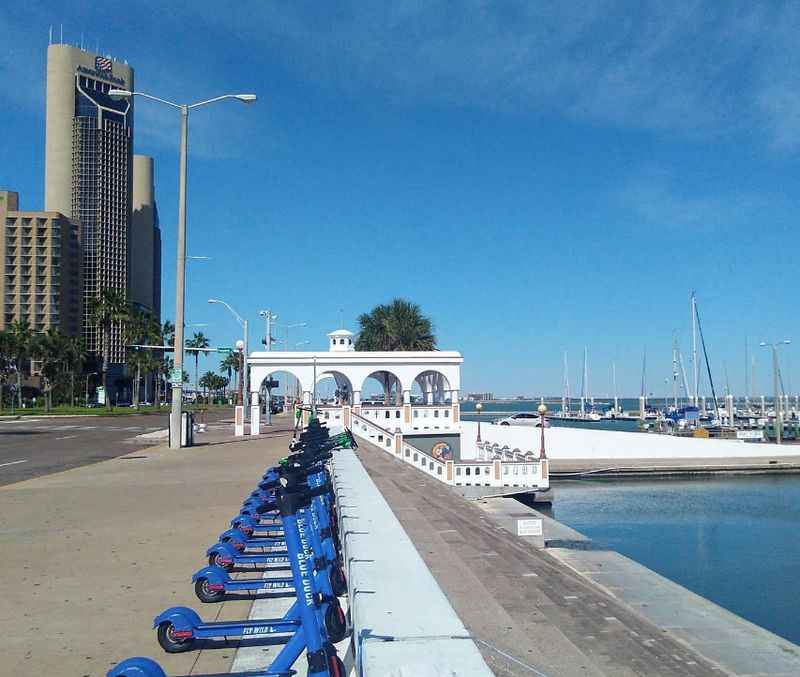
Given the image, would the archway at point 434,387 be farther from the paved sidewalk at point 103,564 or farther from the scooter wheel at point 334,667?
the scooter wheel at point 334,667

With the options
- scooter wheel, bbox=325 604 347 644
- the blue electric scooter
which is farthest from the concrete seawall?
the blue electric scooter

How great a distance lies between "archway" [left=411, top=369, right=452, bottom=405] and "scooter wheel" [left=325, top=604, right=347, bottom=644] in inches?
1236

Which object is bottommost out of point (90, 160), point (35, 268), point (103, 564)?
point (103, 564)

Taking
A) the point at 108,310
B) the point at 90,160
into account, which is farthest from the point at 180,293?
the point at 90,160

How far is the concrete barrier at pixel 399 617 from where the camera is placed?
7.88 feet

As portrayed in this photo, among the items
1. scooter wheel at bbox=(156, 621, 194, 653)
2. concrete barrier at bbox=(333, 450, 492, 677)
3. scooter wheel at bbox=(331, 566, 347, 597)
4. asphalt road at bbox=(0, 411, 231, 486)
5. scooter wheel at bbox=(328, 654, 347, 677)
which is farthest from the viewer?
asphalt road at bbox=(0, 411, 231, 486)

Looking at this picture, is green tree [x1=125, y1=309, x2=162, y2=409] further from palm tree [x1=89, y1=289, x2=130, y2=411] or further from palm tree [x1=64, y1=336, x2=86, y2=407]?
palm tree [x1=64, y1=336, x2=86, y2=407]

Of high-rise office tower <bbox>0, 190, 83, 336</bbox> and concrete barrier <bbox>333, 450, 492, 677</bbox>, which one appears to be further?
high-rise office tower <bbox>0, 190, 83, 336</bbox>

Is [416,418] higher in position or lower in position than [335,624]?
higher

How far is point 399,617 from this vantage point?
9.53 feet

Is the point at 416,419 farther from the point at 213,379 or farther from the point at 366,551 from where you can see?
the point at 213,379

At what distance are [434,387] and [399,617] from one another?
4172 centimetres

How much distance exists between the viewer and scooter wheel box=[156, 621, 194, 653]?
215 inches

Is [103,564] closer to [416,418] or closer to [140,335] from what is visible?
[416,418]
